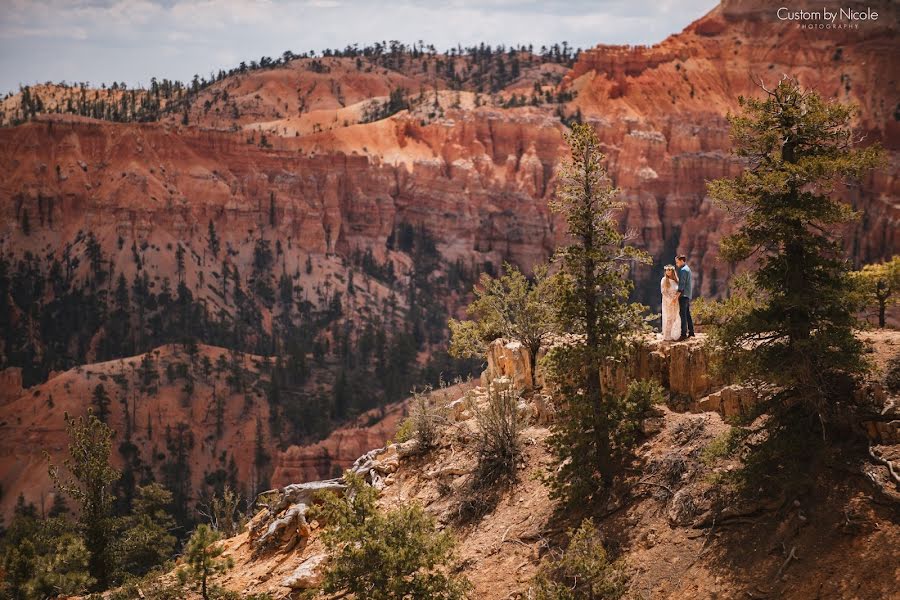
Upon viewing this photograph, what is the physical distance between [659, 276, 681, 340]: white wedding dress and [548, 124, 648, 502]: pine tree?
1.60 meters

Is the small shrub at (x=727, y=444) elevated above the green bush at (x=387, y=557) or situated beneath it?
elevated above

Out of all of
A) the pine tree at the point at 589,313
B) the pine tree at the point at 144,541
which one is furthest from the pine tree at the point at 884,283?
the pine tree at the point at 144,541

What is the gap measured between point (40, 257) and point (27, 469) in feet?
120

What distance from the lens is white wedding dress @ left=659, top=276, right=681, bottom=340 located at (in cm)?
1730

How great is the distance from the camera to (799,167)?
43.7ft

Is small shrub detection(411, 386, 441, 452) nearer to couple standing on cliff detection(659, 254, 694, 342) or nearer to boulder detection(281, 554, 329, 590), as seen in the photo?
boulder detection(281, 554, 329, 590)

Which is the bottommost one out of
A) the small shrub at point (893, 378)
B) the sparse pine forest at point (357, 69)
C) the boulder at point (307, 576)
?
the boulder at point (307, 576)

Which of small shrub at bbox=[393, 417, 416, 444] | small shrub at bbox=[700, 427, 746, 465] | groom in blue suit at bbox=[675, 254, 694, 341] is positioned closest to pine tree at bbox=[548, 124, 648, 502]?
groom in blue suit at bbox=[675, 254, 694, 341]

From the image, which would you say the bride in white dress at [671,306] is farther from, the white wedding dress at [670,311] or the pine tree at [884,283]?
the pine tree at [884,283]

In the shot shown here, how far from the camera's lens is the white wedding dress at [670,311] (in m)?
17.3

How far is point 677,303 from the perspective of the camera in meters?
17.3

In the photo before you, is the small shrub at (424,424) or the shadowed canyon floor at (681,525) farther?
the small shrub at (424,424)

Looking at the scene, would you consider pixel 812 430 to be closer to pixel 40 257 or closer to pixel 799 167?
pixel 799 167

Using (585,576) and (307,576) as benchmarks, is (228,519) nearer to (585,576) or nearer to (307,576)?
(307,576)
